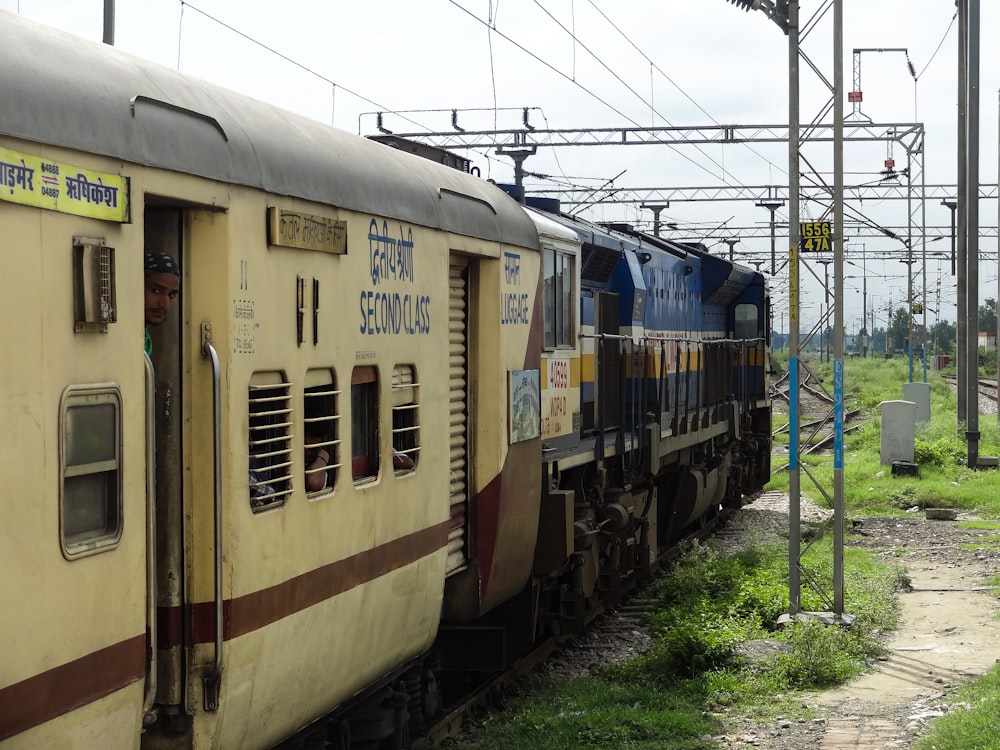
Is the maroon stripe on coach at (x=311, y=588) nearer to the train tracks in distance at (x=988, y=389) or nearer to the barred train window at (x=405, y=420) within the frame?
the barred train window at (x=405, y=420)

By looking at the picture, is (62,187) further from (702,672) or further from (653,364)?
(653,364)

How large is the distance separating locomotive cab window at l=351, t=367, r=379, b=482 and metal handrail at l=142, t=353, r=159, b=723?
172 centimetres

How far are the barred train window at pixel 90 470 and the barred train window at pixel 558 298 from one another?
20.0ft

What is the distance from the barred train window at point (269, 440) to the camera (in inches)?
221

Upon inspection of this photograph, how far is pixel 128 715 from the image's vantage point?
479 centimetres

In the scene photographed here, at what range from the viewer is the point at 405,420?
7.41 metres

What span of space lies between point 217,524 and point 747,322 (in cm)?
1812

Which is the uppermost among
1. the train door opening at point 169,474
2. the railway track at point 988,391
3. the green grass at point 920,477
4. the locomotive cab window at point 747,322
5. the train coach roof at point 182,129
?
the train coach roof at point 182,129

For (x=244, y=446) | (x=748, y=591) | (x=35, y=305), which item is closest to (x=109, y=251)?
(x=35, y=305)

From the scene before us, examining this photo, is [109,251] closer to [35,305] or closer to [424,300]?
[35,305]

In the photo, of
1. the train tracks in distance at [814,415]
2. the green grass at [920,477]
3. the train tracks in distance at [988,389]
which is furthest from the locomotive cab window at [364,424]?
the train tracks in distance at [988,389]

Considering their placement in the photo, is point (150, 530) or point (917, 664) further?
point (917, 664)

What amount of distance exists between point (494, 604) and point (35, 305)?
5.52 meters

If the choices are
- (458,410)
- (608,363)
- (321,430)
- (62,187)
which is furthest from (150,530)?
(608,363)
